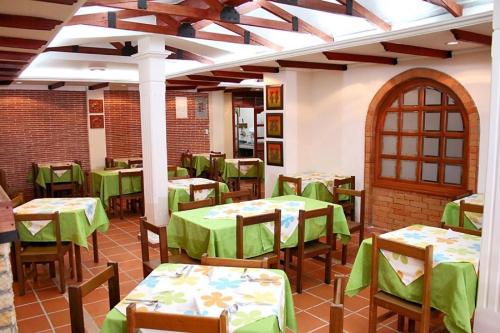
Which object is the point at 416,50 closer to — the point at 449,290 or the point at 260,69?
the point at 260,69

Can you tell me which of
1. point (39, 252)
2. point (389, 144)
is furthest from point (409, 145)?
point (39, 252)

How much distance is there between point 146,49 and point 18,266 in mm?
2867

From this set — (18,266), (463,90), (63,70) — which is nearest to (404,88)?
(463,90)

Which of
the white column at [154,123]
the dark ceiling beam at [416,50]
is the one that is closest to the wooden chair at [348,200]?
the dark ceiling beam at [416,50]

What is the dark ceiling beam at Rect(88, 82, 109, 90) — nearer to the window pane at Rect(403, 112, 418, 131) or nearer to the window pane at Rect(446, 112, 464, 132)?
A: the window pane at Rect(403, 112, 418, 131)

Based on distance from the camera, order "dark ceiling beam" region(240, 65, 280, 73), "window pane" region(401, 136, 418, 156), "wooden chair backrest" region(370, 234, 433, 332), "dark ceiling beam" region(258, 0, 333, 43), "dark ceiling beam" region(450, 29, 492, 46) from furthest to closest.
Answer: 1. "dark ceiling beam" region(240, 65, 280, 73)
2. "window pane" region(401, 136, 418, 156)
3. "dark ceiling beam" region(258, 0, 333, 43)
4. "dark ceiling beam" region(450, 29, 492, 46)
5. "wooden chair backrest" region(370, 234, 433, 332)

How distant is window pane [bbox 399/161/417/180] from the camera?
6.23 metres

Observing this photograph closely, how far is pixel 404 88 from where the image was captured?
6.20 meters

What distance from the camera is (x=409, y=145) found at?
627 centimetres

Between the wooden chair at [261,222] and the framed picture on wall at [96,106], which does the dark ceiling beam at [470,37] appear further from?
the framed picture on wall at [96,106]

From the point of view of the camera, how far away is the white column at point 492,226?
257cm

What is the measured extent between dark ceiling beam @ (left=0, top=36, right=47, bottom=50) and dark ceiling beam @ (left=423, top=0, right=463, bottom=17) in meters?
3.54

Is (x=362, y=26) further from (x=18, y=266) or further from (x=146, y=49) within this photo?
(x=18, y=266)

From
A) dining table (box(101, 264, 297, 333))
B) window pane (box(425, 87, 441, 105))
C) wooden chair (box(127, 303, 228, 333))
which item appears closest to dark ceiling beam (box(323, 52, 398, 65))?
window pane (box(425, 87, 441, 105))
